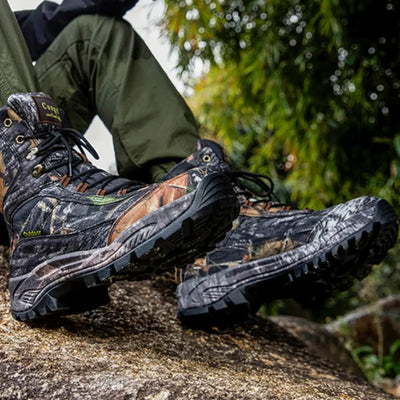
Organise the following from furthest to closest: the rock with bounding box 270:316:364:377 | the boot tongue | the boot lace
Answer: the rock with bounding box 270:316:364:377 → the boot lace → the boot tongue

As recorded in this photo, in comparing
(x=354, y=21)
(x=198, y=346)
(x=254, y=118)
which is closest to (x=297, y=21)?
(x=354, y=21)

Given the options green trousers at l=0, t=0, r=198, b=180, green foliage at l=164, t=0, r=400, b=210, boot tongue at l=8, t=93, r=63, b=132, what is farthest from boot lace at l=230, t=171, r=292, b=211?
green foliage at l=164, t=0, r=400, b=210

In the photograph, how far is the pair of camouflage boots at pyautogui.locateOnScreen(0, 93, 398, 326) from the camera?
0.82 m

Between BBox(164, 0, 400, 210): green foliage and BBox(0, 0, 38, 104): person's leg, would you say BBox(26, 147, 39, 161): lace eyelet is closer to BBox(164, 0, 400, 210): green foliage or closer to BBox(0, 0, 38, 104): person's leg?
BBox(0, 0, 38, 104): person's leg

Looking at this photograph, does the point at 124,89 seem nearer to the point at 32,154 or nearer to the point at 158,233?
the point at 32,154

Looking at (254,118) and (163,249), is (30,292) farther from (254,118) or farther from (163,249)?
(254,118)

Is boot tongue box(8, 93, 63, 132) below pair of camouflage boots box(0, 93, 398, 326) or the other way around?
the other way around

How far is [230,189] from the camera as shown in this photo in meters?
0.81

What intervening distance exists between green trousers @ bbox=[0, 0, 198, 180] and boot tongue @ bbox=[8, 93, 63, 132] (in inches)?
11.8

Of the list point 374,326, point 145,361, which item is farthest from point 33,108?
point 374,326

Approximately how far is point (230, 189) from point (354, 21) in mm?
2061

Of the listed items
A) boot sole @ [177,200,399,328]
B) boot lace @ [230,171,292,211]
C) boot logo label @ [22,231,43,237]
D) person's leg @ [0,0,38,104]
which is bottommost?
boot sole @ [177,200,399,328]

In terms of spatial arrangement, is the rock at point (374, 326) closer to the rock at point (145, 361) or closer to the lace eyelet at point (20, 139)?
the rock at point (145, 361)

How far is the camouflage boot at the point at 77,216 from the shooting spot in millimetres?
812
